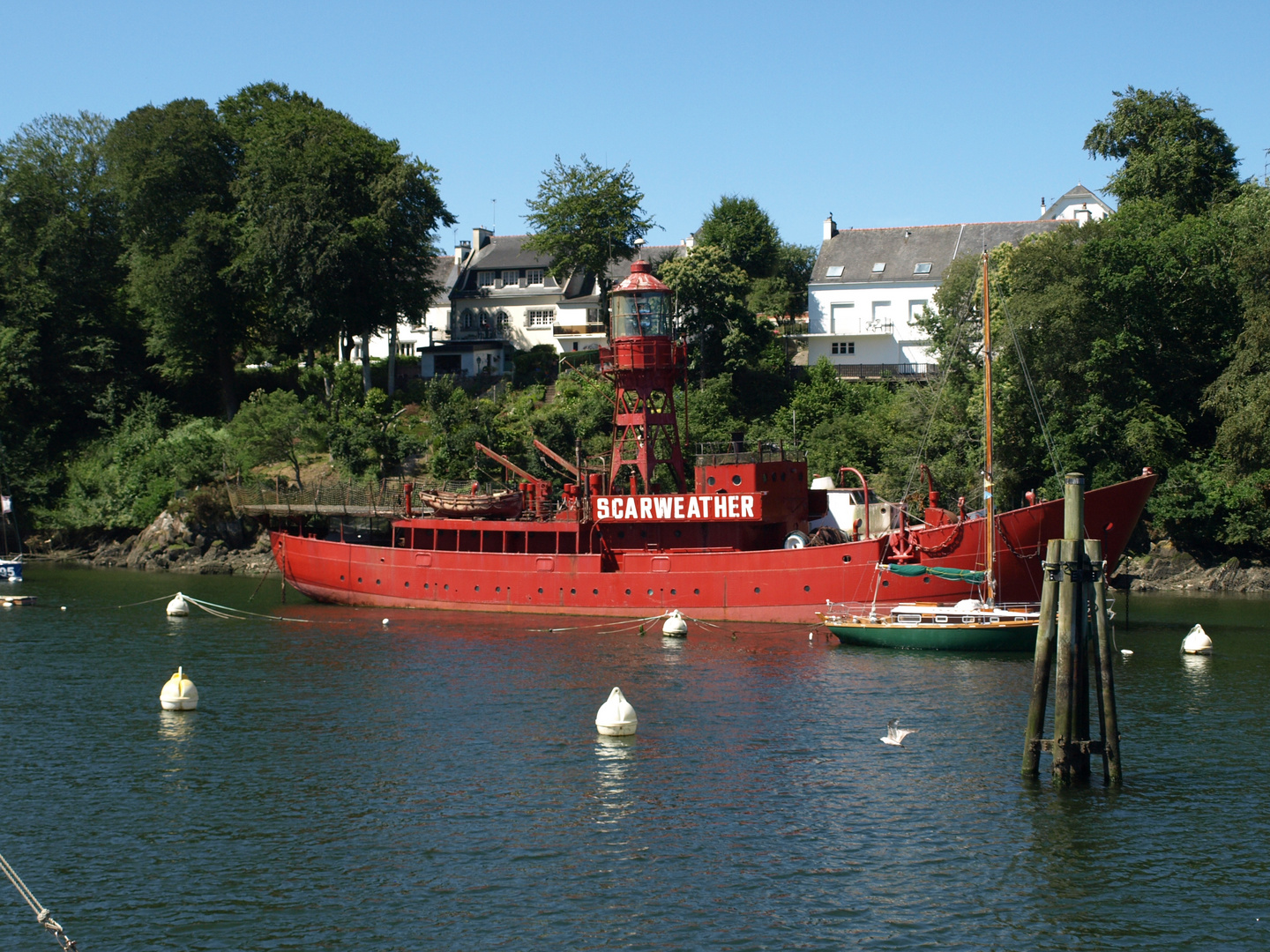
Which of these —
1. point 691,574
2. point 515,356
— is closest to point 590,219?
point 515,356

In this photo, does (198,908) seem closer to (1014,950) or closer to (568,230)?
(1014,950)

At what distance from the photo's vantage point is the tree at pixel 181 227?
2751 inches

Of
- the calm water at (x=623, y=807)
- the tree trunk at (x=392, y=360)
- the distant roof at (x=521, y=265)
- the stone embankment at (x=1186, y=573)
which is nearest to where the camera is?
the calm water at (x=623, y=807)

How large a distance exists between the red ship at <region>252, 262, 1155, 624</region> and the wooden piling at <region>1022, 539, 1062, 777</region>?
15635 mm

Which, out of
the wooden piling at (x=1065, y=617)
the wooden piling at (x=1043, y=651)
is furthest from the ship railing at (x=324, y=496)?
the wooden piling at (x=1065, y=617)

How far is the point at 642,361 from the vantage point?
146 ft

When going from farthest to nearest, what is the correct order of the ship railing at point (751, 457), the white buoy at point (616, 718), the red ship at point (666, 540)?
the ship railing at point (751, 457)
the red ship at point (666, 540)
the white buoy at point (616, 718)

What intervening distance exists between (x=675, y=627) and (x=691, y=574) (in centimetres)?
304

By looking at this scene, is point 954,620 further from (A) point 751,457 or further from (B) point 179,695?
(B) point 179,695

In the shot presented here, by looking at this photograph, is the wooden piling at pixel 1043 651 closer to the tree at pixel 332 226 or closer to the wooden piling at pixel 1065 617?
the wooden piling at pixel 1065 617

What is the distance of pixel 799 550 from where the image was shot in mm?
39438

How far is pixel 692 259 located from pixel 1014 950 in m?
54.9

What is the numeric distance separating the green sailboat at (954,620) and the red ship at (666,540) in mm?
629

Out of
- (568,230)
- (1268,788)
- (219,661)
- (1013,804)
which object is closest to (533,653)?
(219,661)
